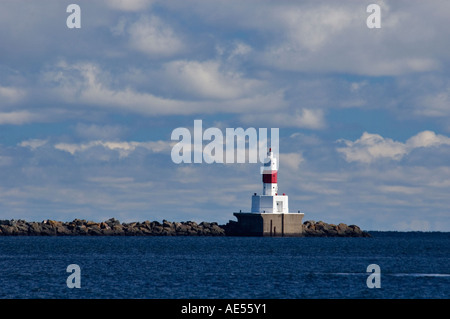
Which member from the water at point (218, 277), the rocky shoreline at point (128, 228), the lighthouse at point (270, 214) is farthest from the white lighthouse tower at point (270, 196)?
the water at point (218, 277)

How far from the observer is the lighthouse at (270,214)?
440 ft

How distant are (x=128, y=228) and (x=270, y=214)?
4748 cm

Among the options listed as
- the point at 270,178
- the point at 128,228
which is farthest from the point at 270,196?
the point at 128,228

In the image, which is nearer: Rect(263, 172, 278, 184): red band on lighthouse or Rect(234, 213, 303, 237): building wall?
Rect(263, 172, 278, 184): red band on lighthouse

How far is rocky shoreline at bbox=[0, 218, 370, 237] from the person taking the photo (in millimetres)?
169000

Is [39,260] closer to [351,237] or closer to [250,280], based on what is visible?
[250,280]

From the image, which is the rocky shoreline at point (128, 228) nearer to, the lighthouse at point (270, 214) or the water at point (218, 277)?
the lighthouse at point (270, 214)

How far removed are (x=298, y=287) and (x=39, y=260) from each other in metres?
37.4

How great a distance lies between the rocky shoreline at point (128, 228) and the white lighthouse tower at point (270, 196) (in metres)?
30.2

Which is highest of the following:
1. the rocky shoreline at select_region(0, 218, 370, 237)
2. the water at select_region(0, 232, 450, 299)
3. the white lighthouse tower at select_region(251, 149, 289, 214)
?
the white lighthouse tower at select_region(251, 149, 289, 214)

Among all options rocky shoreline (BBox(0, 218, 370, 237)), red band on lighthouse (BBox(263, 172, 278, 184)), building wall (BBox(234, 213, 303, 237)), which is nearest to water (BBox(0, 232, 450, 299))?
red band on lighthouse (BBox(263, 172, 278, 184))

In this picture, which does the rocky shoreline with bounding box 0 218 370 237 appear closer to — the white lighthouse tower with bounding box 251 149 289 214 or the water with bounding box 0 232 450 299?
the white lighthouse tower with bounding box 251 149 289 214

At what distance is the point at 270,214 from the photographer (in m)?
138

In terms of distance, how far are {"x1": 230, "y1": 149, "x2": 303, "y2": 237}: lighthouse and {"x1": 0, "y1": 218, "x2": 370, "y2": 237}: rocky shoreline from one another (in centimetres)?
2589
